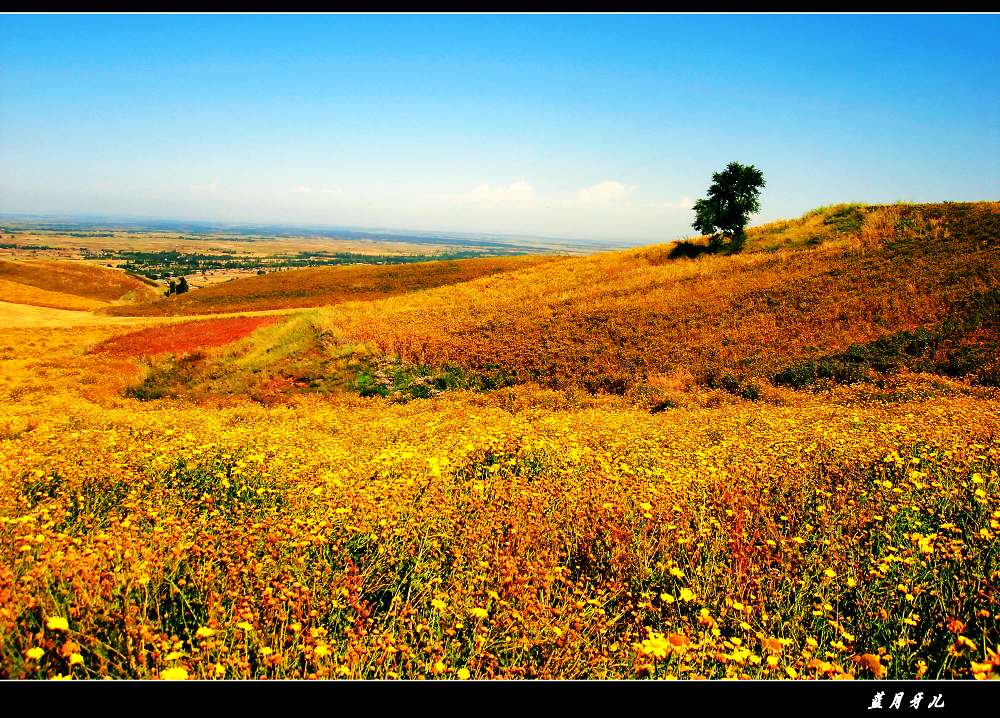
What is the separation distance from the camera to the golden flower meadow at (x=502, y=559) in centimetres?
296

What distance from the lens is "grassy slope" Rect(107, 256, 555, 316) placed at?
49.3 metres

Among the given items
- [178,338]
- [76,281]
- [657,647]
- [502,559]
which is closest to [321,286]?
[178,338]

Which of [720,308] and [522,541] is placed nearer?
[522,541]

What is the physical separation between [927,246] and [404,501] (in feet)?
103

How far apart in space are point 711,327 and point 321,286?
46850mm

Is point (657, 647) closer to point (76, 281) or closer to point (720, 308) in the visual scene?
point (720, 308)

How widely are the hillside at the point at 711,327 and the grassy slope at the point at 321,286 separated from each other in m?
21.5

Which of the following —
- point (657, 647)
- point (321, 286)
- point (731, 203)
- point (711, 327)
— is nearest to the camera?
point (657, 647)

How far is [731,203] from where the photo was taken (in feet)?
119

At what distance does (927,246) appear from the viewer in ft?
82.7

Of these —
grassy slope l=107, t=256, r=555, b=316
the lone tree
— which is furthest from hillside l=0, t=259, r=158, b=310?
the lone tree

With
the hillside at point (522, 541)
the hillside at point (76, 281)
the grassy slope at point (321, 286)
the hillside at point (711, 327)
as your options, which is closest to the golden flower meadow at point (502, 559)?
the hillside at point (522, 541)

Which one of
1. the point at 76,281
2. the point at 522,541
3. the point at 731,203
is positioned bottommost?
the point at 522,541
